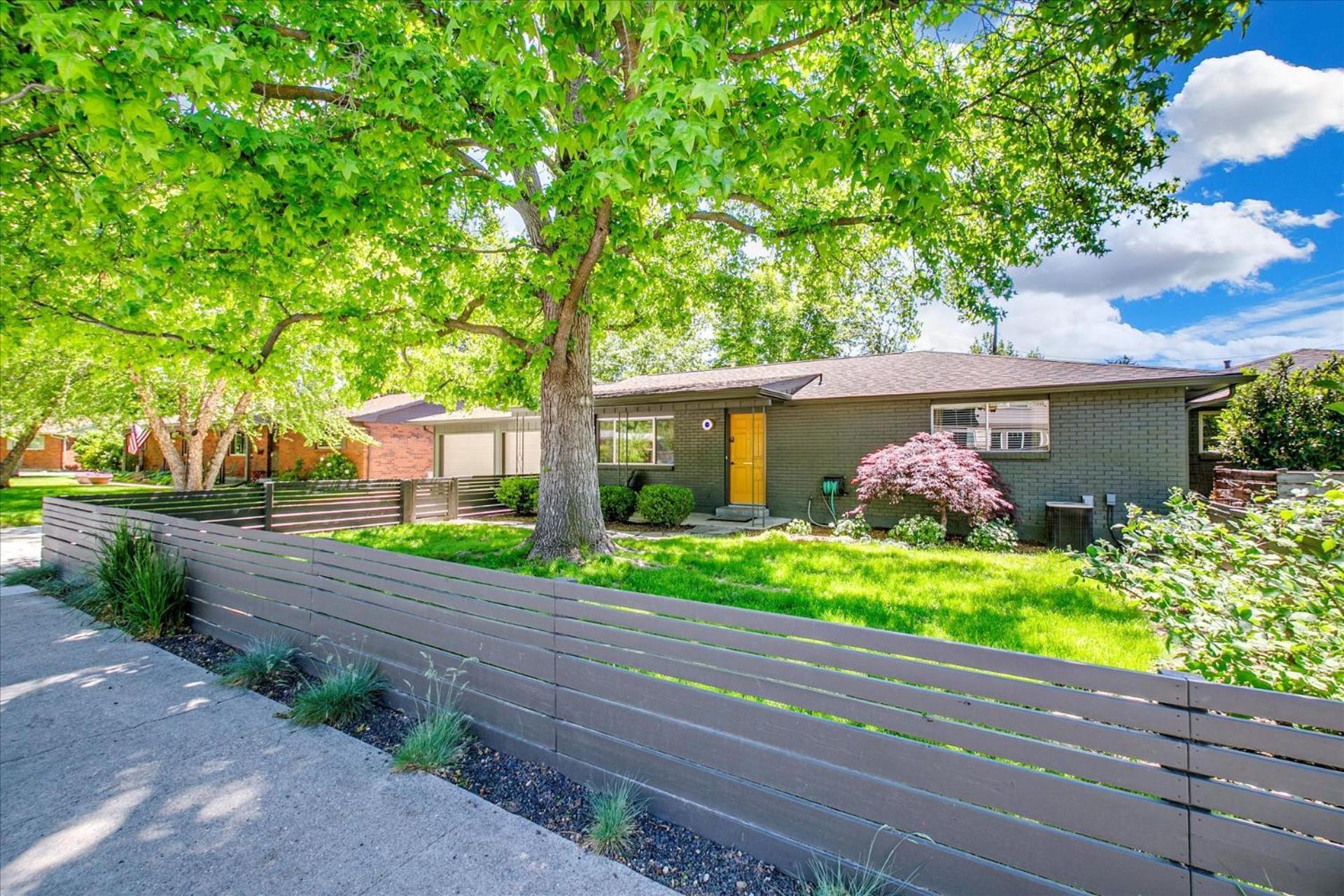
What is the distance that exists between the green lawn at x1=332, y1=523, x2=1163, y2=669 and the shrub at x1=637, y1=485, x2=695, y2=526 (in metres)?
1.50

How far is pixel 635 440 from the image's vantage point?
593 inches

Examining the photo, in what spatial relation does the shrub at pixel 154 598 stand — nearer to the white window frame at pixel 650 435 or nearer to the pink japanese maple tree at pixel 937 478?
the white window frame at pixel 650 435

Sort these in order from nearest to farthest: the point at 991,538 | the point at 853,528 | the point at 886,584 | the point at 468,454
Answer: the point at 886,584, the point at 991,538, the point at 853,528, the point at 468,454

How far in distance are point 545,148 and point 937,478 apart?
7.88 metres

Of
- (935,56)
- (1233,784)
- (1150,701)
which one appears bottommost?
(1233,784)

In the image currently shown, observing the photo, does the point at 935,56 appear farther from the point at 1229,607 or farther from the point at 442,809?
the point at 442,809

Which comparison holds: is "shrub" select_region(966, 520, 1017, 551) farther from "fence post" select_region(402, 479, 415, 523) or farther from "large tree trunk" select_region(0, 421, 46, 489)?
"large tree trunk" select_region(0, 421, 46, 489)

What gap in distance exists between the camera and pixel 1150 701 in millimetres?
1863

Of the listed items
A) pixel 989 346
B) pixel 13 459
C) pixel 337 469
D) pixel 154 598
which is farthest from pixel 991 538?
pixel 989 346

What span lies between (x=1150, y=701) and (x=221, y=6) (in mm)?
7611

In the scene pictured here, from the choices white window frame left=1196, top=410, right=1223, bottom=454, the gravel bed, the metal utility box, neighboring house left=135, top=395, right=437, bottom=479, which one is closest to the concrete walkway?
neighboring house left=135, top=395, right=437, bottom=479

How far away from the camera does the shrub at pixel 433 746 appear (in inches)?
130

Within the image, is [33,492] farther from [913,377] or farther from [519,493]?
[913,377]

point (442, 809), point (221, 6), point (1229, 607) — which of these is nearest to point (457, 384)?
point (221, 6)
